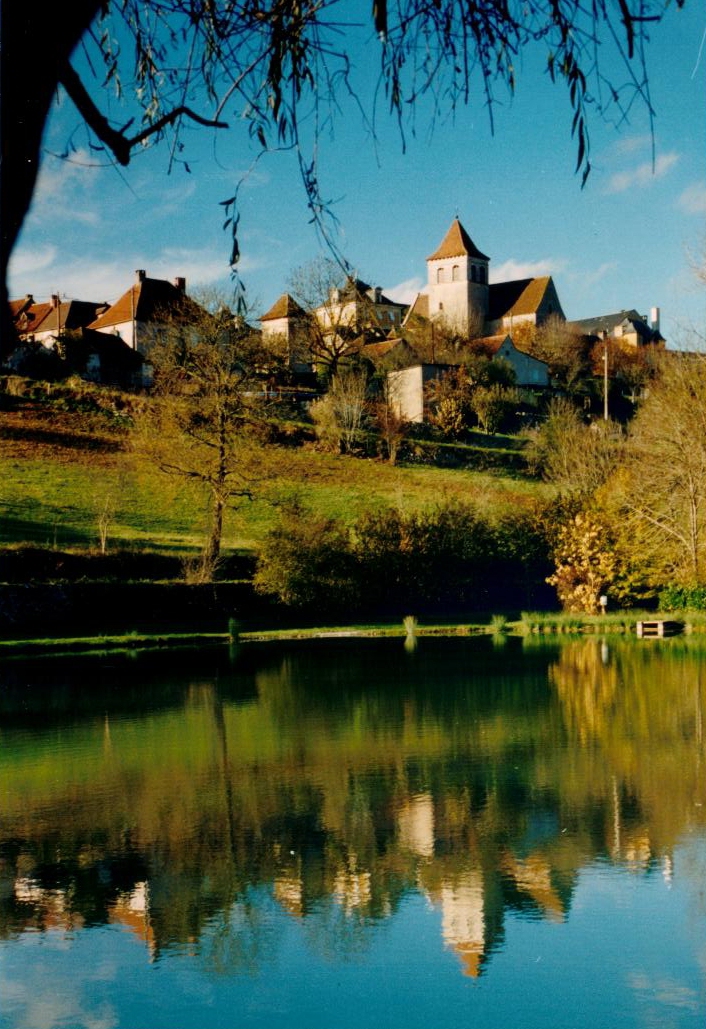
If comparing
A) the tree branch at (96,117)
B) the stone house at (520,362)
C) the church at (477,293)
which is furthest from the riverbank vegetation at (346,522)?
the church at (477,293)

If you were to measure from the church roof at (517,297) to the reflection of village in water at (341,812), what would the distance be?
3700 inches

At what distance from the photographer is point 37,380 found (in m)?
62.2

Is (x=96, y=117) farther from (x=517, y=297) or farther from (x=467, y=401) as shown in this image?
(x=517, y=297)

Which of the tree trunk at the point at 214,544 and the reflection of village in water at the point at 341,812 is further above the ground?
the tree trunk at the point at 214,544

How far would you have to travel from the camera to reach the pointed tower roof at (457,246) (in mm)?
112312

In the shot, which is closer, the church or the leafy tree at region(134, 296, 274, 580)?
the leafy tree at region(134, 296, 274, 580)

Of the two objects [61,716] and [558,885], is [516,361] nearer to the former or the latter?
[61,716]

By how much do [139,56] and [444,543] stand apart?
3607 centimetres

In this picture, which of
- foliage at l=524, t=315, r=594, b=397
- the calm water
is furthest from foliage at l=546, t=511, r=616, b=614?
foliage at l=524, t=315, r=594, b=397

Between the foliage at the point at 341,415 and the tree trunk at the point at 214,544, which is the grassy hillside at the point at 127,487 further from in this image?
the tree trunk at the point at 214,544

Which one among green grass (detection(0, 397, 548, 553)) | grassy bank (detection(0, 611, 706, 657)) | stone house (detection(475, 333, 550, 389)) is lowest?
grassy bank (detection(0, 611, 706, 657))

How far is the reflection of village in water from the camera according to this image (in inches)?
352

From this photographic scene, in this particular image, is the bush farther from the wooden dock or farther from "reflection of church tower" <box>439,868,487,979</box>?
"reflection of church tower" <box>439,868,487,979</box>

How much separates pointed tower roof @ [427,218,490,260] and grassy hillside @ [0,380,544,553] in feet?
186
